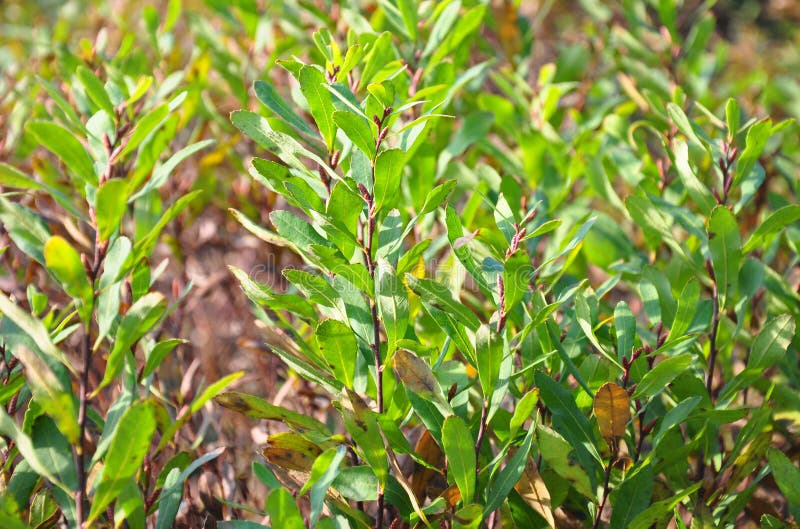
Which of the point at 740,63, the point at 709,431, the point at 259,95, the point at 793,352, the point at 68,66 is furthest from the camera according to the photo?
the point at 740,63

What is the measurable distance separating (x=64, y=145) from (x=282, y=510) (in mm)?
606

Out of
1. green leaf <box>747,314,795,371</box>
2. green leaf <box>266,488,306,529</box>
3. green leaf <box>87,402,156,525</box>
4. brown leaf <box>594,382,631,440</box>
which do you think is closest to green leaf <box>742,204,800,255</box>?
green leaf <box>747,314,795,371</box>

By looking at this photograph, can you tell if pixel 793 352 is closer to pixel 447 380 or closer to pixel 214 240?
pixel 447 380

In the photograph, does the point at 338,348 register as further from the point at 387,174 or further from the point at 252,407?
the point at 387,174

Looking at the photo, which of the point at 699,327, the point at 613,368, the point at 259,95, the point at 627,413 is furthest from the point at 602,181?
the point at 259,95

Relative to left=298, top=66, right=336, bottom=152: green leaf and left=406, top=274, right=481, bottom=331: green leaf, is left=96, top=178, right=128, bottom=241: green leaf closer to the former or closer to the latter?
left=298, top=66, right=336, bottom=152: green leaf

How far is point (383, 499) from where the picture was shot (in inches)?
45.7

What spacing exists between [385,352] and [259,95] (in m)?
0.45

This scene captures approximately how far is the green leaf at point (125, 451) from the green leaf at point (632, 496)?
0.72 metres

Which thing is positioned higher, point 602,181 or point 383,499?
point 602,181

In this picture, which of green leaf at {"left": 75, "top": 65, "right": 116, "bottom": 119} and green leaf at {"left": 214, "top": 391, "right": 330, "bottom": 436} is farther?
green leaf at {"left": 75, "top": 65, "right": 116, "bottom": 119}

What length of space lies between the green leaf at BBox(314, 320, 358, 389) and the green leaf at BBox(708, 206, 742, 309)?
644mm

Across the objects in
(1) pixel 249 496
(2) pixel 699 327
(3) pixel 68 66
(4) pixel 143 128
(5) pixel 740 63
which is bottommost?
(5) pixel 740 63

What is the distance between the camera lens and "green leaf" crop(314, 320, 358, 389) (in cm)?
111
